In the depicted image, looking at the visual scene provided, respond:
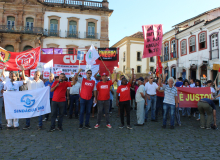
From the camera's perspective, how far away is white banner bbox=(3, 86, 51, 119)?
6691 mm

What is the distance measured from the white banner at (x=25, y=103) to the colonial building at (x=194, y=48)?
14.2 metres

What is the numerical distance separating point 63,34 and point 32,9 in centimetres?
520

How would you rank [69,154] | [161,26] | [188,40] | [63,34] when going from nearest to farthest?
1. [69,154]
2. [161,26]
3. [188,40]
4. [63,34]

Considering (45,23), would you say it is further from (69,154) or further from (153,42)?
(69,154)

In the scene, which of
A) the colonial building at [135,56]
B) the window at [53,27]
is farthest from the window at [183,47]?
the window at [53,27]

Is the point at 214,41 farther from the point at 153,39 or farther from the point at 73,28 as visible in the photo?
the point at 73,28

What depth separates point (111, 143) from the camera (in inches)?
208

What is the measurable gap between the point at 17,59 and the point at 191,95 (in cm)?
814

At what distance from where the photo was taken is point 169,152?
4660 mm

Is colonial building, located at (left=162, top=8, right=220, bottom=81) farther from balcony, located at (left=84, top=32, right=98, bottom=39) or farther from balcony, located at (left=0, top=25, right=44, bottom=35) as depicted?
balcony, located at (left=0, top=25, right=44, bottom=35)

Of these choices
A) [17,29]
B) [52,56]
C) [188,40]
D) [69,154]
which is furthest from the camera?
[17,29]

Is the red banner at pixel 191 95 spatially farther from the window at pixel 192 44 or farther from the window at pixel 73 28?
the window at pixel 73 28

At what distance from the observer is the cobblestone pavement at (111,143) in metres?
4.47

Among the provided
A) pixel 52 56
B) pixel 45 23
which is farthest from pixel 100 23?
pixel 52 56
